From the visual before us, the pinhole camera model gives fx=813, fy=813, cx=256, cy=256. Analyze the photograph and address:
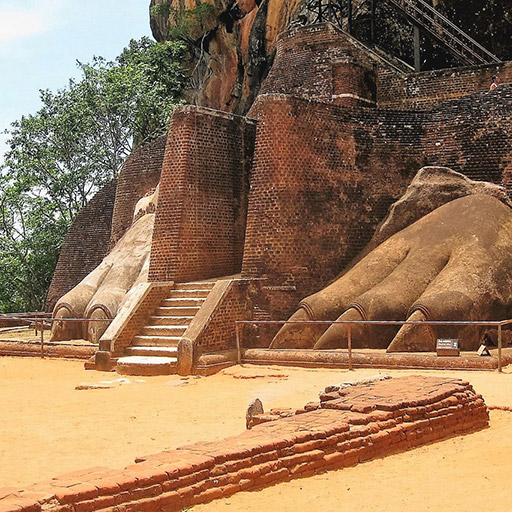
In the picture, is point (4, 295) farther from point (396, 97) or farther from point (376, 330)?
point (376, 330)

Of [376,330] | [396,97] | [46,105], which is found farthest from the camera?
[46,105]

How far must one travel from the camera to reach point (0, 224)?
3158 cm

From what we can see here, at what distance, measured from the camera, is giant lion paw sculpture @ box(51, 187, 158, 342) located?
19.6 metres

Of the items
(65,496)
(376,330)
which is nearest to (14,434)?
(65,496)

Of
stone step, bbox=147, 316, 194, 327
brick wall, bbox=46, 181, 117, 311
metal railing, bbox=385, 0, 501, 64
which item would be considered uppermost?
metal railing, bbox=385, 0, 501, 64

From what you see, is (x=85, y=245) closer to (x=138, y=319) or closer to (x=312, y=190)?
(x=138, y=319)

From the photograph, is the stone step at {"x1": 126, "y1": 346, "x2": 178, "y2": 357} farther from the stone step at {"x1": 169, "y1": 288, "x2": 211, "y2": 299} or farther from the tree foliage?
the tree foliage

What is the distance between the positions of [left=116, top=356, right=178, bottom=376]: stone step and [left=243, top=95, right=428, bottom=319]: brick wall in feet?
8.38

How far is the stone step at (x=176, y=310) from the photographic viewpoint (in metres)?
15.4

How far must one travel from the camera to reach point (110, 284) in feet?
66.7

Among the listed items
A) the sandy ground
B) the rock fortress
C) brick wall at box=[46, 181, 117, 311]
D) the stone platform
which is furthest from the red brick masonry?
brick wall at box=[46, 181, 117, 311]

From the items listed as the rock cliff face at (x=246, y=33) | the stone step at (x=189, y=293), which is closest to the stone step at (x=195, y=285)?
the stone step at (x=189, y=293)

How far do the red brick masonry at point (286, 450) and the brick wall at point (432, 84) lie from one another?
13.1 meters

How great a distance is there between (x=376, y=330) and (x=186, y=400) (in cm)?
421
